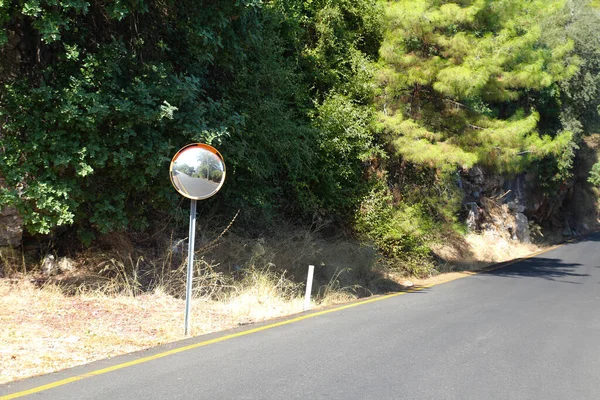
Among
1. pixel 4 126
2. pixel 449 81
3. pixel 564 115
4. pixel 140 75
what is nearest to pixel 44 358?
pixel 4 126

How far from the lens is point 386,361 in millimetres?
7129

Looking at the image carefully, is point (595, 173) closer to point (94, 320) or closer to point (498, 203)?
point (498, 203)

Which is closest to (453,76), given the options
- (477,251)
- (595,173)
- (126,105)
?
(126,105)

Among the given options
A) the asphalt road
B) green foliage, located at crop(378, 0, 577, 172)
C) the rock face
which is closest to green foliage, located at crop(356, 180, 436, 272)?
green foliage, located at crop(378, 0, 577, 172)

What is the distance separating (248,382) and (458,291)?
942 cm

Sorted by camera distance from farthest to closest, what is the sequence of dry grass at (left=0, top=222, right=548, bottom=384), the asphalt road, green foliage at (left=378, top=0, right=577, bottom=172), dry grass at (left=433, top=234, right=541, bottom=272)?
dry grass at (left=433, top=234, right=541, bottom=272)
green foliage at (left=378, top=0, right=577, bottom=172)
dry grass at (left=0, top=222, right=548, bottom=384)
the asphalt road

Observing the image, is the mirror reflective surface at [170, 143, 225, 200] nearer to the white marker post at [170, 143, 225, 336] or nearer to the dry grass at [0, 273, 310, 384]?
the white marker post at [170, 143, 225, 336]

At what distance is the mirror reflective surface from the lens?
8070mm

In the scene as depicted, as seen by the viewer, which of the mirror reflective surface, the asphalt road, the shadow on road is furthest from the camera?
the shadow on road

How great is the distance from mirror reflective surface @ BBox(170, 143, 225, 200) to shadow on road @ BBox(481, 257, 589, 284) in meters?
12.9

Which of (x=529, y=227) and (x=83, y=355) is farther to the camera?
(x=529, y=227)

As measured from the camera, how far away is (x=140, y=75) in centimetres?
1053

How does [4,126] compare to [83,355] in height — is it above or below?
above

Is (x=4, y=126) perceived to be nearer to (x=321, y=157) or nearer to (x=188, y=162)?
(x=188, y=162)
